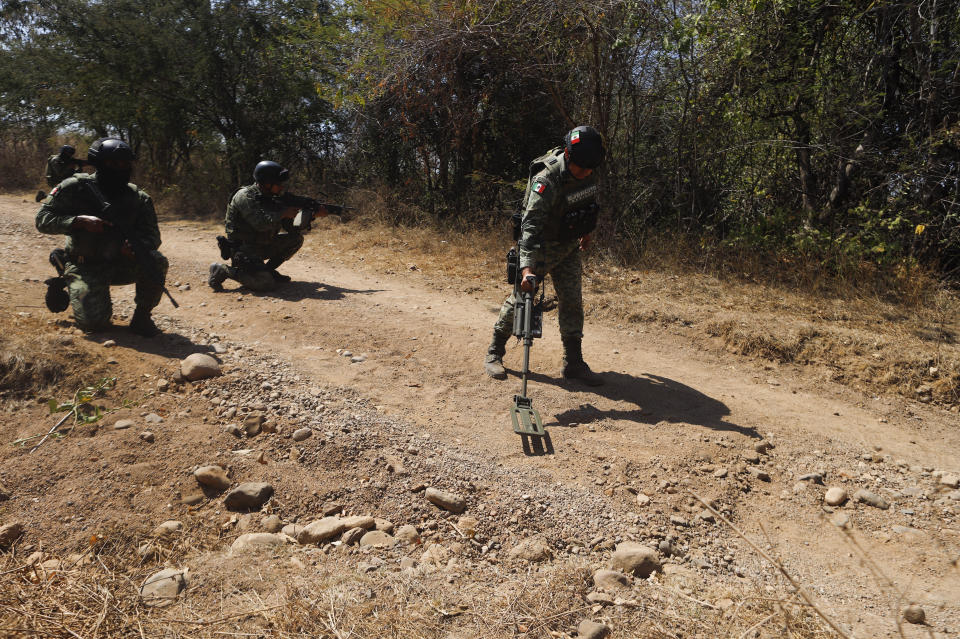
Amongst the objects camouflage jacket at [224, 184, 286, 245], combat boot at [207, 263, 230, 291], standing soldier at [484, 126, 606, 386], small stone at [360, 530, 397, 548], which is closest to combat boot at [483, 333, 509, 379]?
standing soldier at [484, 126, 606, 386]

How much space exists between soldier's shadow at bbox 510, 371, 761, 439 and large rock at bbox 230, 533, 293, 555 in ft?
5.87

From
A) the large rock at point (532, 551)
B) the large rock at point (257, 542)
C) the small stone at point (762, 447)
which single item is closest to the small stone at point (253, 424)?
the large rock at point (257, 542)

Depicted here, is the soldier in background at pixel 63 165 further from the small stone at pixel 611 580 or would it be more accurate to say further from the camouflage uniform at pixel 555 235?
the small stone at pixel 611 580

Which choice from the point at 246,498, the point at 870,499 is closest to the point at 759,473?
the point at 870,499

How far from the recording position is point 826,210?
6.94 meters

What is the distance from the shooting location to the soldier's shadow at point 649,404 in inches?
150

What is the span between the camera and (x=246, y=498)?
9.34 feet

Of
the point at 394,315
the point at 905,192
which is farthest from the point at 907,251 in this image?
the point at 394,315

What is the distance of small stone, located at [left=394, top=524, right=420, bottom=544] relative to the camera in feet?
8.68

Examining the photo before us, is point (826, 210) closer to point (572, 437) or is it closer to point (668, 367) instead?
point (668, 367)

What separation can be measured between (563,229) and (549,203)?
0.82 feet

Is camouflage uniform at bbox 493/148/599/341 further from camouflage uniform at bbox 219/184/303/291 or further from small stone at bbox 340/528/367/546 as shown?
camouflage uniform at bbox 219/184/303/291

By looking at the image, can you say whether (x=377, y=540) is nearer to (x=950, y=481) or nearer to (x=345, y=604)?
(x=345, y=604)

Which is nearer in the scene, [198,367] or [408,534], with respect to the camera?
[408,534]
